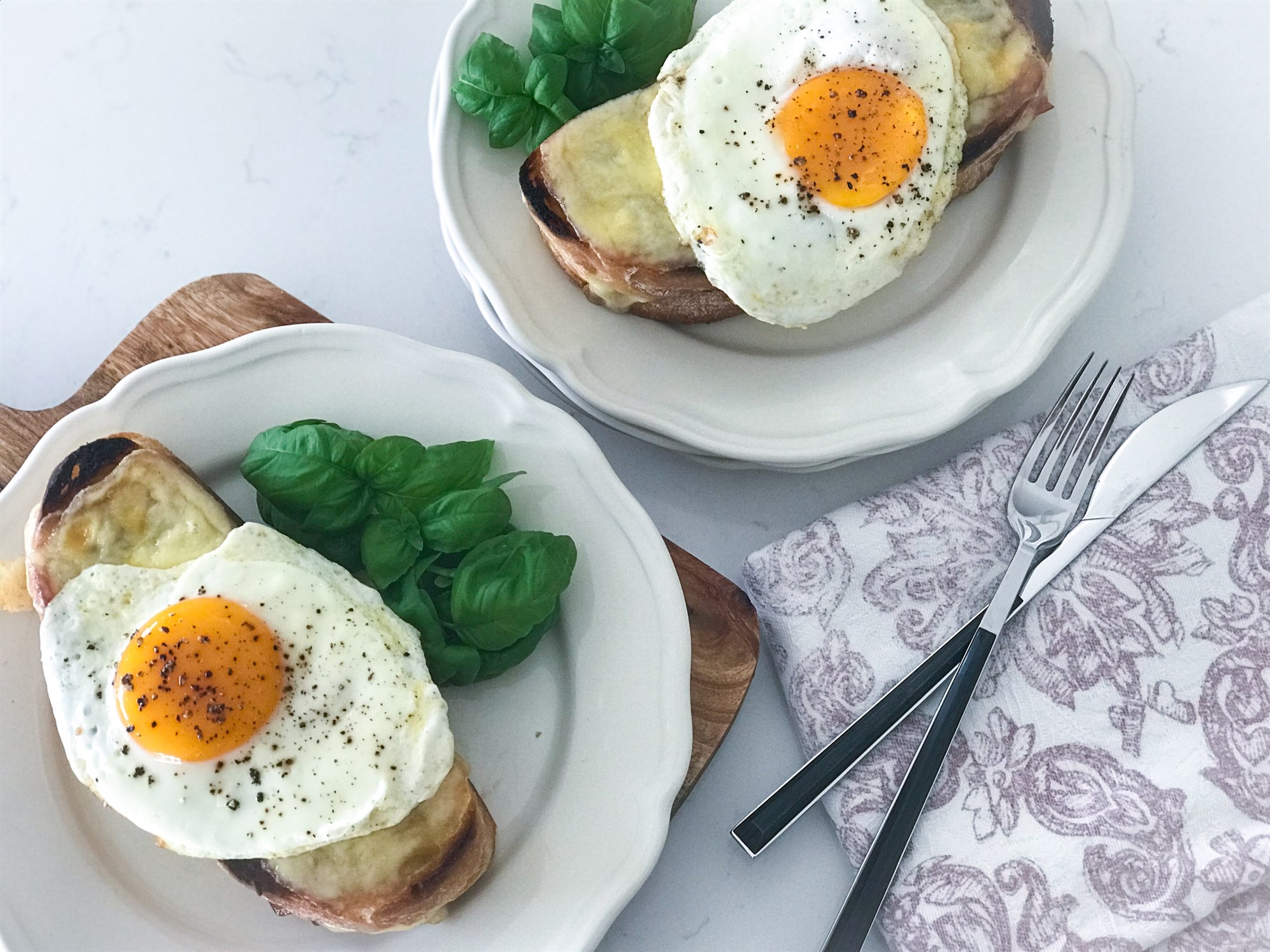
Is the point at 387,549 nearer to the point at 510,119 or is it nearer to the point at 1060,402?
the point at 510,119

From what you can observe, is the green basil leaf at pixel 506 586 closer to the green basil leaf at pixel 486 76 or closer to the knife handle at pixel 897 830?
the knife handle at pixel 897 830

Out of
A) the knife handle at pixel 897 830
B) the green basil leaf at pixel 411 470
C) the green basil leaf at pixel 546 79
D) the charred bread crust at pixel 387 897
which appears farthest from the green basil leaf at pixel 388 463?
the knife handle at pixel 897 830

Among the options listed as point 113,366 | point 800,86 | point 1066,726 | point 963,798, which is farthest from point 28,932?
point 800,86

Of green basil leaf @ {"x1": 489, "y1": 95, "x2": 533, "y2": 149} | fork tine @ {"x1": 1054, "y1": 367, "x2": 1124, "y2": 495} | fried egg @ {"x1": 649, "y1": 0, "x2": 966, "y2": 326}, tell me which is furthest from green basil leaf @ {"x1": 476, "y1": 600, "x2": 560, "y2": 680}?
fork tine @ {"x1": 1054, "y1": 367, "x2": 1124, "y2": 495}

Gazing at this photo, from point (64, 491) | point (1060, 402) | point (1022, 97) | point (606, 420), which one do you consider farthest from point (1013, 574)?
point (64, 491)

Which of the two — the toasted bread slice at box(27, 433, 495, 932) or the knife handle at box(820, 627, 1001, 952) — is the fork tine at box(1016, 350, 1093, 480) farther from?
the toasted bread slice at box(27, 433, 495, 932)

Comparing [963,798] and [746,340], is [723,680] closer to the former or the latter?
[963,798]
